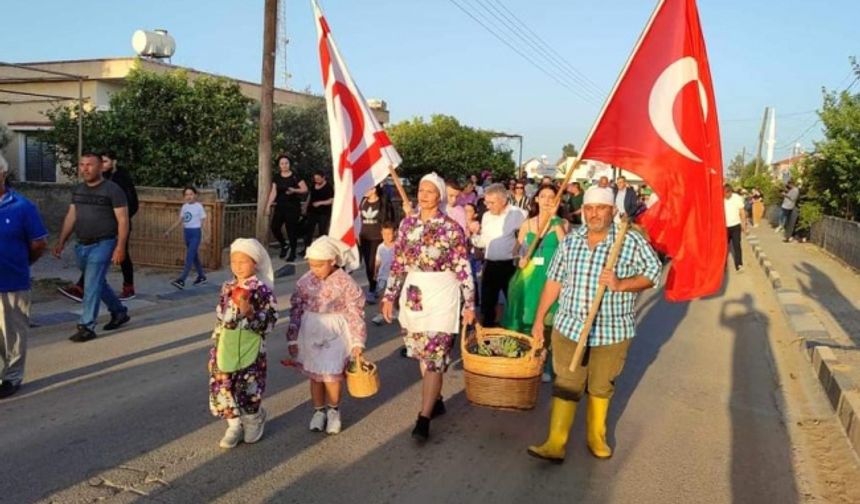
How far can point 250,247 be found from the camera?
4.35 metres

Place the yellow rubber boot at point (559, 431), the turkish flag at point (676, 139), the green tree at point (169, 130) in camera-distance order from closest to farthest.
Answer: the yellow rubber boot at point (559, 431), the turkish flag at point (676, 139), the green tree at point (169, 130)

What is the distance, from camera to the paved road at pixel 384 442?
409 centimetres

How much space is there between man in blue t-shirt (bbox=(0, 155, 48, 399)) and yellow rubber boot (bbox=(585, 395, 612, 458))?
429 cm

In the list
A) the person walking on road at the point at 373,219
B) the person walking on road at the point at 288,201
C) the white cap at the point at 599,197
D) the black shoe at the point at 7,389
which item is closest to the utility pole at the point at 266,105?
the person walking on road at the point at 288,201

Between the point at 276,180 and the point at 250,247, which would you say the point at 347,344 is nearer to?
the point at 250,247

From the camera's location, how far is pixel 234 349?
14.2ft

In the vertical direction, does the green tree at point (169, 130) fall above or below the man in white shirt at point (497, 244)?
above

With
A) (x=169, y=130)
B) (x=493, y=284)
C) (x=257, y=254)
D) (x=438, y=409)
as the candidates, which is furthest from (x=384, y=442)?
(x=169, y=130)

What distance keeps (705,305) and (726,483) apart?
714cm

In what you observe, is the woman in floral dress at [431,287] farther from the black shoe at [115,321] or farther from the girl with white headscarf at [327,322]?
the black shoe at [115,321]

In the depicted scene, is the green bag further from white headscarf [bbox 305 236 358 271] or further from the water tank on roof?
the water tank on roof

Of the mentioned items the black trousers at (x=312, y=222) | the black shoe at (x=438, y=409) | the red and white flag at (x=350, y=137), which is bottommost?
the black shoe at (x=438, y=409)

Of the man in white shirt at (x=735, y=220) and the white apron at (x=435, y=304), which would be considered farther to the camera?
the man in white shirt at (x=735, y=220)

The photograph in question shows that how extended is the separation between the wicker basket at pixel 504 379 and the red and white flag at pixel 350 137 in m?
1.92
